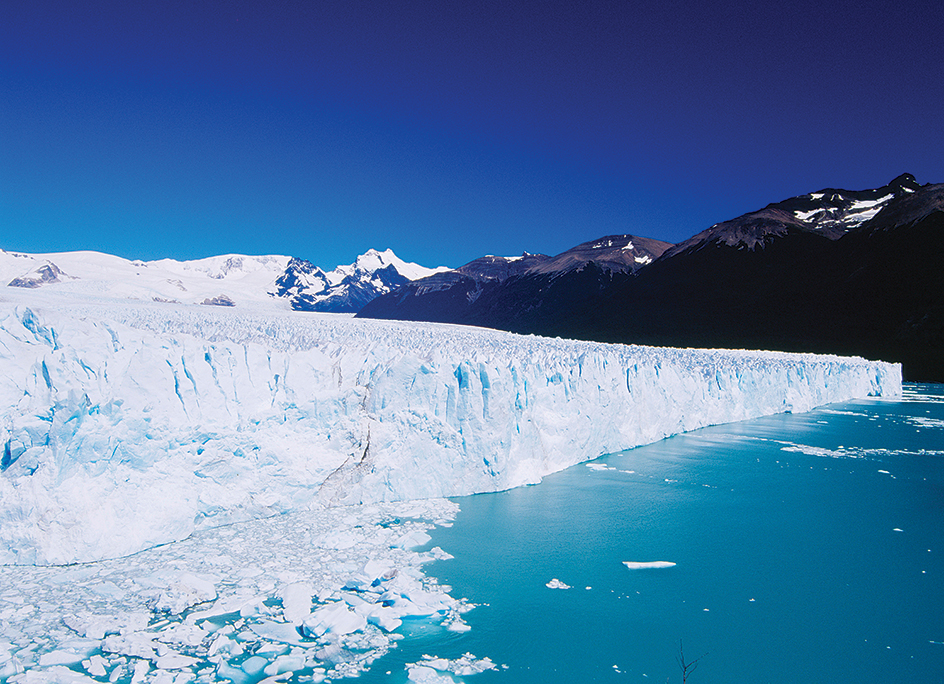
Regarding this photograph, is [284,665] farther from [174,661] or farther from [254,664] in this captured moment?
[174,661]

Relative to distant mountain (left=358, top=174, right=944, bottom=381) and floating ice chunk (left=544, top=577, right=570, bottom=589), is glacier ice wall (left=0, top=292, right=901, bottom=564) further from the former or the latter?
distant mountain (left=358, top=174, right=944, bottom=381)

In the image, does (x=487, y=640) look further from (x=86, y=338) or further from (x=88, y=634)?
(x=86, y=338)

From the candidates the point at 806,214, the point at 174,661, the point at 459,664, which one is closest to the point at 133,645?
the point at 174,661

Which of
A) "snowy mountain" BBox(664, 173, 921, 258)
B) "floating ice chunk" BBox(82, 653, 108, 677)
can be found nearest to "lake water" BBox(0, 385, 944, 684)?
"floating ice chunk" BBox(82, 653, 108, 677)

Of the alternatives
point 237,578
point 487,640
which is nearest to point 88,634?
point 237,578

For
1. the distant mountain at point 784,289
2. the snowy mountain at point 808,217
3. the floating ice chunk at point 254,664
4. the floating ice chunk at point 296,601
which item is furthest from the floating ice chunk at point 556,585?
the snowy mountain at point 808,217

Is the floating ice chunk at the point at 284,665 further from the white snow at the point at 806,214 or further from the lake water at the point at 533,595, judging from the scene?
the white snow at the point at 806,214
